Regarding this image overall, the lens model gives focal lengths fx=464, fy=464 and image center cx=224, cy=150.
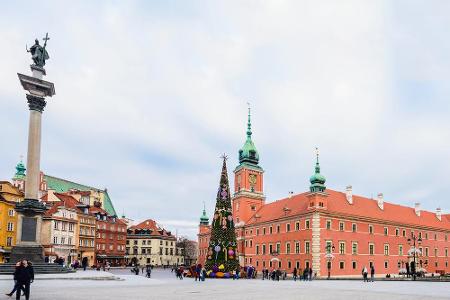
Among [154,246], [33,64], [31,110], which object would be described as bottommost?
[154,246]

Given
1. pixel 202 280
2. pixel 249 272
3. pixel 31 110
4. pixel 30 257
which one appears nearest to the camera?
pixel 30 257

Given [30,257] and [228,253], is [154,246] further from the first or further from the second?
[30,257]

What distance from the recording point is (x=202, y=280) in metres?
40.3

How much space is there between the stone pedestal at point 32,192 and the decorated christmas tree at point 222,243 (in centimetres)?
1752

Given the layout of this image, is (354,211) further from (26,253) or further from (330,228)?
(26,253)

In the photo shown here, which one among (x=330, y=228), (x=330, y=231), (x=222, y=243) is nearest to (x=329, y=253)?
(x=330, y=231)

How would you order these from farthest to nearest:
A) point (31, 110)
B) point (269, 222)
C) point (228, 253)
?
1. point (269, 222)
2. point (228, 253)
3. point (31, 110)

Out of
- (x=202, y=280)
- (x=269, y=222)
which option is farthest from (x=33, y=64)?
(x=269, y=222)

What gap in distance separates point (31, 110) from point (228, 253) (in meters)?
23.2

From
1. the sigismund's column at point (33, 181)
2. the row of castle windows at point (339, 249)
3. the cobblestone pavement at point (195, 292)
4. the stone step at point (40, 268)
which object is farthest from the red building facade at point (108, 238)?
the cobblestone pavement at point (195, 292)

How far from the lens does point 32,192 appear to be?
35.2m

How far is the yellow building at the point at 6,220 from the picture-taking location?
2670 inches

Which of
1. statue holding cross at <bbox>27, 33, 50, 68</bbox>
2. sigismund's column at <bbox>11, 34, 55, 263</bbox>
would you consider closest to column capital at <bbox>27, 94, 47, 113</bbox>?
sigismund's column at <bbox>11, 34, 55, 263</bbox>

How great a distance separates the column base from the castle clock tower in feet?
200
